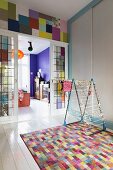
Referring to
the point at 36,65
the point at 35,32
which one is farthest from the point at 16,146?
the point at 36,65

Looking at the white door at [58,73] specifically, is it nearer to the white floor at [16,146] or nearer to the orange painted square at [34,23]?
the orange painted square at [34,23]

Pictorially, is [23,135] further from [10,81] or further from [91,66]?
[91,66]

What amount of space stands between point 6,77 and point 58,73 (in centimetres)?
158

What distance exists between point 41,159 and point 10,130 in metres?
1.30

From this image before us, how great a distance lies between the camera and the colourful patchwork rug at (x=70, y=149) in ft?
5.73

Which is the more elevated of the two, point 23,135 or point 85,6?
point 85,6

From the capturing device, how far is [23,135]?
267 centimetres

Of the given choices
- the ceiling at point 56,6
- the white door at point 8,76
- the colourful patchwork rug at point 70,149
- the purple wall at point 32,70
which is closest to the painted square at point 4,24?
the white door at point 8,76

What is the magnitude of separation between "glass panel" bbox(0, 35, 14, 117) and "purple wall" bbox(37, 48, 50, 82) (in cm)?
412

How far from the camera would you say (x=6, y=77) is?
3547 mm

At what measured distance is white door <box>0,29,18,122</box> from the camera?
3.47m

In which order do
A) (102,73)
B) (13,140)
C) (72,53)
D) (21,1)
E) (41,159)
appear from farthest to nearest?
(72,53)
(21,1)
(102,73)
(13,140)
(41,159)

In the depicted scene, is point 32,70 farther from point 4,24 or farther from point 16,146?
point 16,146

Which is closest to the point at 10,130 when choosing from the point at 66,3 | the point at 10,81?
the point at 10,81
